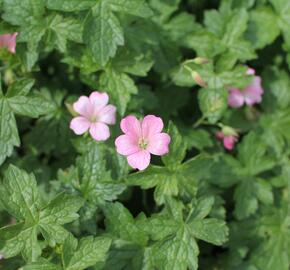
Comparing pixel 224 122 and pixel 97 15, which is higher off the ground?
pixel 97 15

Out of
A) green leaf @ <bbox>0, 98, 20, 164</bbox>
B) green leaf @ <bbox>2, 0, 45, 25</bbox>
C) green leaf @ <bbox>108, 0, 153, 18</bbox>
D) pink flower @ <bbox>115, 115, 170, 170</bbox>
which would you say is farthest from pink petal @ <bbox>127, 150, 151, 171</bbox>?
green leaf @ <bbox>2, 0, 45, 25</bbox>

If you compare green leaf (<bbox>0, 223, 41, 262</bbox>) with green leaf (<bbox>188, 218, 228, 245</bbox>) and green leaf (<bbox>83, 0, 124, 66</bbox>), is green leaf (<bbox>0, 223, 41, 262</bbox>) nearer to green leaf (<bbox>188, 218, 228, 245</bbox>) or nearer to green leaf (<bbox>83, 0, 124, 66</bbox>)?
green leaf (<bbox>188, 218, 228, 245</bbox>)

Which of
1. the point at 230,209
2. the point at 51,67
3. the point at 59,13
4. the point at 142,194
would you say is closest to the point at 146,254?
the point at 142,194

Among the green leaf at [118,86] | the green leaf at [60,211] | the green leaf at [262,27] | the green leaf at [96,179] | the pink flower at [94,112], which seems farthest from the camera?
the green leaf at [262,27]

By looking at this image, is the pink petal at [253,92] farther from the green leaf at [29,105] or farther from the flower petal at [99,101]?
the green leaf at [29,105]

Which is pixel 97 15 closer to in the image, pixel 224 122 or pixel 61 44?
pixel 61 44

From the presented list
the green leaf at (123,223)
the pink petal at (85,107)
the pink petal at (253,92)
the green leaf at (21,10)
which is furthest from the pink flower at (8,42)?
the pink petal at (253,92)

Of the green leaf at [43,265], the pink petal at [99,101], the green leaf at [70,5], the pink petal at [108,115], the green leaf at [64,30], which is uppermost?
the green leaf at [70,5]
